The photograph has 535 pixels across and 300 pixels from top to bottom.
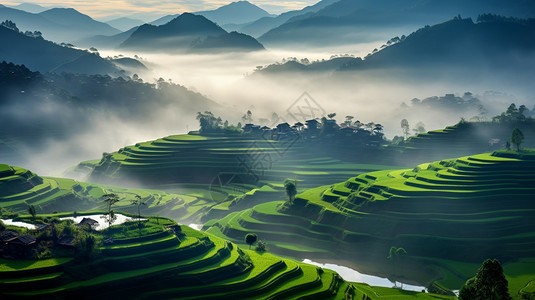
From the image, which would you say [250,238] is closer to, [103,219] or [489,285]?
[103,219]

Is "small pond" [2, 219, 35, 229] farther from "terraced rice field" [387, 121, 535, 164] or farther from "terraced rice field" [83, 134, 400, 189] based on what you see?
"terraced rice field" [387, 121, 535, 164]

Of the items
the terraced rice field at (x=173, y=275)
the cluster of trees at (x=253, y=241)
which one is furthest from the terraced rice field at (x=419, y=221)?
the terraced rice field at (x=173, y=275)

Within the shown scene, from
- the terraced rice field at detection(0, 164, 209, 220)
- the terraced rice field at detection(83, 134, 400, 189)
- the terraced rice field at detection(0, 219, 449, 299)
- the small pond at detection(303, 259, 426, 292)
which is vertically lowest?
the small pond at detection(303, 259, 426, 292)

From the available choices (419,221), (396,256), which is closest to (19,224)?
(396,256)

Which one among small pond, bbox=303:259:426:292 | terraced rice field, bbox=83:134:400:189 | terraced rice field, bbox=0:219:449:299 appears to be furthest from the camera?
terraced rice field, bbox=83:134:400:189

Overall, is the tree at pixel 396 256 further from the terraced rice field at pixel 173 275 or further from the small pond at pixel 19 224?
the small pond at pixel 19 224

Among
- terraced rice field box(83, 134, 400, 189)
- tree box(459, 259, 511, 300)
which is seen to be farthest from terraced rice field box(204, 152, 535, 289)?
terraced rice field box(83, 134, 400, 189)
